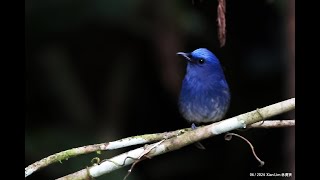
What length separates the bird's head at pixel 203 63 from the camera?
3.21m

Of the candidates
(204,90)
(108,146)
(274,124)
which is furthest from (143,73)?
(274,124)

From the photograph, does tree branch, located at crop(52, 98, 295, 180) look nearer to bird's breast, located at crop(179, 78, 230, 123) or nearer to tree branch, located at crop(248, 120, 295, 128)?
tree branch, located at crop(248, 120, 295, 128)

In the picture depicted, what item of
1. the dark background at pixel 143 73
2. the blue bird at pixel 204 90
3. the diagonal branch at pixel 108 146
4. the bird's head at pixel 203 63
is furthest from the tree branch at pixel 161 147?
the bird's head at pixel 203 63

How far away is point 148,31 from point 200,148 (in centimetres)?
91

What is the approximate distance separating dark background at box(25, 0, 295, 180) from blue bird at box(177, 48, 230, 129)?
58 millimetres

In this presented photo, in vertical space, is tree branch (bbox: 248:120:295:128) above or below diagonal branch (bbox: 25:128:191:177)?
above

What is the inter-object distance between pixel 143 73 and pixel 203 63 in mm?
651

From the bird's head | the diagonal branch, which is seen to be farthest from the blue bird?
the diagonal branch

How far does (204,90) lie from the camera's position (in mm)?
3336

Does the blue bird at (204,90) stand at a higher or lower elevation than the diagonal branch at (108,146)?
higher

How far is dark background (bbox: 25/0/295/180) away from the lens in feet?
10.8

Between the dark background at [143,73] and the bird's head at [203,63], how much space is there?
0.05m

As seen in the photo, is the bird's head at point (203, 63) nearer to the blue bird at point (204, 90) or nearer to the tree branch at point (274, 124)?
the blue bird at point (204, 90)
